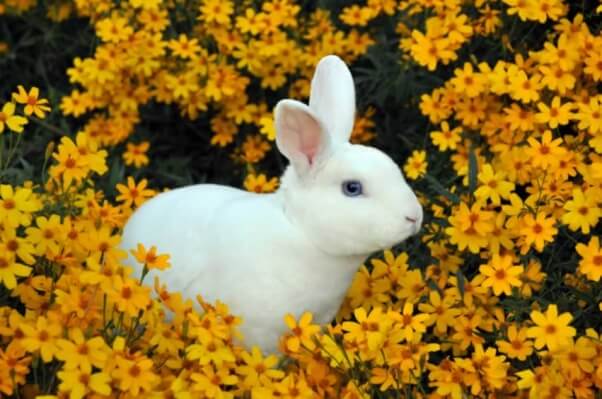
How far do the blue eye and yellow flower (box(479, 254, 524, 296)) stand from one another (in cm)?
36

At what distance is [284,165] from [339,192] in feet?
4.63

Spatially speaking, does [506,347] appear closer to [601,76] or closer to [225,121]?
[601,76]

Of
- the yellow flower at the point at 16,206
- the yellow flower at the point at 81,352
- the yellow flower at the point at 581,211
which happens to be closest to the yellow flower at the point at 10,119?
the yellow flower at the point at 16,206

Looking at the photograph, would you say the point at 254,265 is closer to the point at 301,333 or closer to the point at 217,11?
the point at 301,333

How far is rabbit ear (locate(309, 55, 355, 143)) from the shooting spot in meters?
2.63

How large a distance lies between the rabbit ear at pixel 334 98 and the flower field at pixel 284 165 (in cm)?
37

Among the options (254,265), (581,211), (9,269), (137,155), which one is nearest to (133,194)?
(137,155)

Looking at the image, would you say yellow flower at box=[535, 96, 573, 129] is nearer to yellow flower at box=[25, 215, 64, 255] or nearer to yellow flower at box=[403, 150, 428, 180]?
yellow flower at box=[403, 150, 428, 180]

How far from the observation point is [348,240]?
245cm

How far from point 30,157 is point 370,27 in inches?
Result: 48.4

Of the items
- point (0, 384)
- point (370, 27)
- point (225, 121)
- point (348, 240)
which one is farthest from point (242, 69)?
point (0, 384)

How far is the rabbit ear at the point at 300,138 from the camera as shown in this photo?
8.07 ft

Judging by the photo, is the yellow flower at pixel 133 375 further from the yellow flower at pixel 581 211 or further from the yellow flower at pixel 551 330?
the yellow flower at pixel 581 211

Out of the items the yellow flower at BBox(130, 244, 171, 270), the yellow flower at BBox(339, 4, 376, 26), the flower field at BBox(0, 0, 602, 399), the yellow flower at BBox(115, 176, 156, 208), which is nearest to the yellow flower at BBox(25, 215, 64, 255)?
the flower field at BBox(0, 0, 602, 399)
